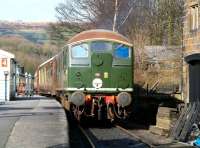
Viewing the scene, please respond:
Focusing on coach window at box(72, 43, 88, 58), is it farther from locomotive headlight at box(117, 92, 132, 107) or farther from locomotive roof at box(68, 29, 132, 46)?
locomotive headlight at box(117, 92, 132, 107)

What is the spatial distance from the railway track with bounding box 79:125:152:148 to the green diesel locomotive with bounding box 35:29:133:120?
2.02 ft

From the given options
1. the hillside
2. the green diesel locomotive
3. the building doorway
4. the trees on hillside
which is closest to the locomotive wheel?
the green diesel locomotive

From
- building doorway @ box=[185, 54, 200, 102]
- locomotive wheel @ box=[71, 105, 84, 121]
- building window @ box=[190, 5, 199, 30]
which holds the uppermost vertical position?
building window @ box=[190, 5, 199, 30]

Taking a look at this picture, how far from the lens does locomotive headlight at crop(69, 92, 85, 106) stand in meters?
20.4

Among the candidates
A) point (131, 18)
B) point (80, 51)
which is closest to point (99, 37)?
point (80, 51)

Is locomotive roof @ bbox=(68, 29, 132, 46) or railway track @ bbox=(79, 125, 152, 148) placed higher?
locomotive roof @ bbox=(68, 29, 132, 46)

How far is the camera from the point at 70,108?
21.8 m

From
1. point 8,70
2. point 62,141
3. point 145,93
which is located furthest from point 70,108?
point 8,70

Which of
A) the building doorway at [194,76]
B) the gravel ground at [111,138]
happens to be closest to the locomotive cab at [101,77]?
the gravel ground at [111,138]

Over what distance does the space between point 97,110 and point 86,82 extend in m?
1.16

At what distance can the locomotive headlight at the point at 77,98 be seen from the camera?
66.8ft

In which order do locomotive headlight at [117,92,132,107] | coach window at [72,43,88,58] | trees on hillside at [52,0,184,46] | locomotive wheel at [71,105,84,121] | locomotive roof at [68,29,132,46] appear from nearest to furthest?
locomotive headlight at [117,92,132,107]
locomotive wheel at [71,105,84,121]
coach window at [72,43,88,58]
locomotive roof at [68,29,132,46]
trees on hillside at [52,0,184,46]

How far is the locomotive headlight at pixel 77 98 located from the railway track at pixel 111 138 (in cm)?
108

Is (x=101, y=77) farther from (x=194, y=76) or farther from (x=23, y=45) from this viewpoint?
(x=23, y=45)
